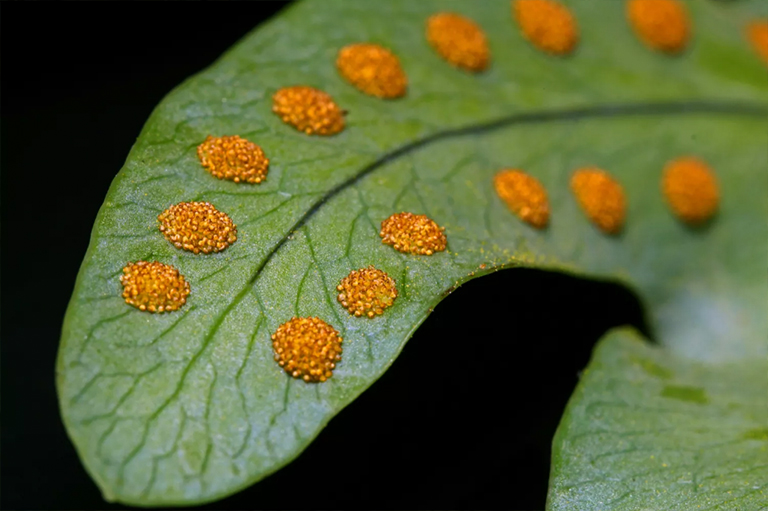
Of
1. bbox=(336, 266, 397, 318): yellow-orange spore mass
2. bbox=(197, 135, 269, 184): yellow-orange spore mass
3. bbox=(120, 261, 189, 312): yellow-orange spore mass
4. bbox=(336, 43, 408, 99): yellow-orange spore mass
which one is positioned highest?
bbox=(336, 43, 408, 99): yellow-orange spore mass

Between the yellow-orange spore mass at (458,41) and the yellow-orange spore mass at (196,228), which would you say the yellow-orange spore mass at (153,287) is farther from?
the yellow-orange spore mass at (458,41)

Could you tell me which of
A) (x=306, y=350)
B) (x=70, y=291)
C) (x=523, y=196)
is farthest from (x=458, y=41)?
(x=70, y=291)

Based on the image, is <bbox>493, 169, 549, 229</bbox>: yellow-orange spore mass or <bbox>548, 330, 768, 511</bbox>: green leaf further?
<bbox>493, 169, 549, 229</bbox>: yellow-orange spore mass

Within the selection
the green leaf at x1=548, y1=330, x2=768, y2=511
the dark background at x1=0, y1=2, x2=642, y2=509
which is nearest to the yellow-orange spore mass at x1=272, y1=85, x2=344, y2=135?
the dark background at x1=0, y1=2, x2=642, y2=509

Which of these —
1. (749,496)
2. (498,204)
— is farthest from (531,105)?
(749,496)

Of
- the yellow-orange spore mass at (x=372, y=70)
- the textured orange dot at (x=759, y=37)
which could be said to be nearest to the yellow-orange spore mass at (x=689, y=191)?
the textured orange dot at (x=759, y=37)

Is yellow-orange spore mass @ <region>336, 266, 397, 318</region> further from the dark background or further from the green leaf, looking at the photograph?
the green leaf

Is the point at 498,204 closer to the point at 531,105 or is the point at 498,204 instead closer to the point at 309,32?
the point at 531,105

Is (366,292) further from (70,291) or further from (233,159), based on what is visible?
(70,291)
